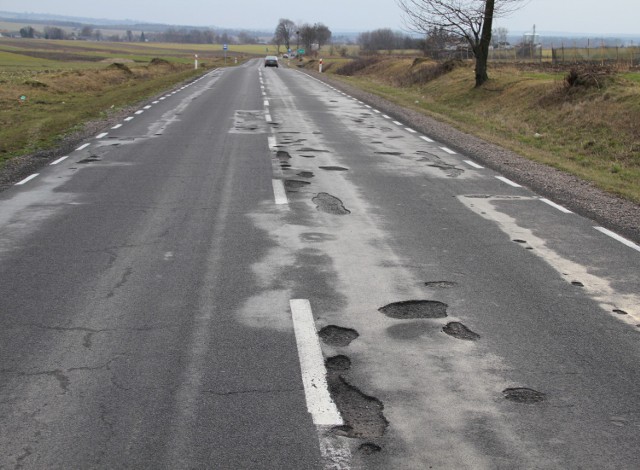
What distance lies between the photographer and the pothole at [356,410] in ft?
13.1

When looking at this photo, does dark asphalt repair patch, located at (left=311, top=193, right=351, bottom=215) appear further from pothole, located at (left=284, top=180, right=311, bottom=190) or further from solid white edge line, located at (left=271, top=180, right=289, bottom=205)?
pothole, located at (left=284, top=180, right=311, bottom=190)

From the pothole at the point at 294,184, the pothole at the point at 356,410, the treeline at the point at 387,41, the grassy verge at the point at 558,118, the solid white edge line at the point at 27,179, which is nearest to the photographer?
the pothole at the point at 356,410

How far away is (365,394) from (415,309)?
161cm

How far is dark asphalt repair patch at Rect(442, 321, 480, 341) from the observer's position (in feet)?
17.5

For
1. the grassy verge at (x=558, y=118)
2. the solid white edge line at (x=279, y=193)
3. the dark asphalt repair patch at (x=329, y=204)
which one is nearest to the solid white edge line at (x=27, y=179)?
the solid white edge line at (x=279, y=193)

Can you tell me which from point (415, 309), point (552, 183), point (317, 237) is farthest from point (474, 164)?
point (415, 309)

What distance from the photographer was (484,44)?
30.8 m

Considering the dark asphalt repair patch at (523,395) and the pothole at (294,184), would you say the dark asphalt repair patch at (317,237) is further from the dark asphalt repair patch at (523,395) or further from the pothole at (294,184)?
the dark asphalt repair patch at (523,395)

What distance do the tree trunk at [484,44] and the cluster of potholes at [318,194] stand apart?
61.7 feet

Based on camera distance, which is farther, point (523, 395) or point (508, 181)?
point (508, 181)

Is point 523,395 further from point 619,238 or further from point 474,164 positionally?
point 474,164

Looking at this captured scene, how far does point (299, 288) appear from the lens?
6.37 meters

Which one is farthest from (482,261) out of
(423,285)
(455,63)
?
(455,63)

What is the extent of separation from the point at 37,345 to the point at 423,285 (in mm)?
3286
